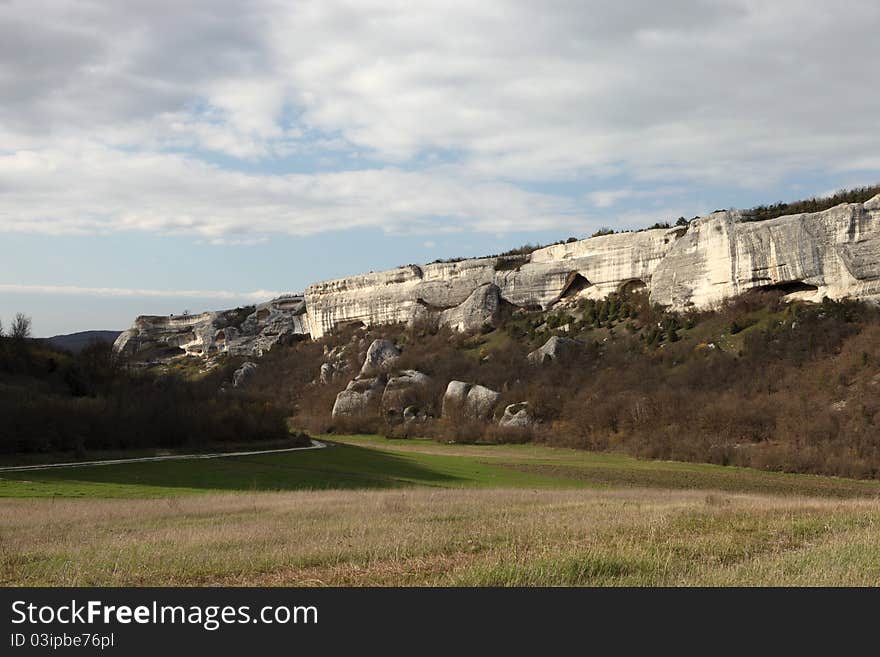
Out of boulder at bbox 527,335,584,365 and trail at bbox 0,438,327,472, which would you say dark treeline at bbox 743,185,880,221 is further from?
trail at bbox 0,438,327,472

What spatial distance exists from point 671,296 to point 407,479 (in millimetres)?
45955

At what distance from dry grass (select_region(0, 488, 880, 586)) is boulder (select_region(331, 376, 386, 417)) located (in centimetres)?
6149

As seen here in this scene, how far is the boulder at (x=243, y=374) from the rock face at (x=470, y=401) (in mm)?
38593

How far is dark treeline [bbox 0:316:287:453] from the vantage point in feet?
128

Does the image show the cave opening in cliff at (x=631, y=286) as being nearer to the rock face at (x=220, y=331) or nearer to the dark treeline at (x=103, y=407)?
the dark treeline at (x=103, y=407)

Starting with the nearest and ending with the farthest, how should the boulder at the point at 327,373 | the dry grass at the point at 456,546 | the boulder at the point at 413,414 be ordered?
1. the dry grass at the point at 456,546
2. the boulder at the point at 413,414
3. the boulder at the point at 327,373

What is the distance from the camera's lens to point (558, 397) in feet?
225

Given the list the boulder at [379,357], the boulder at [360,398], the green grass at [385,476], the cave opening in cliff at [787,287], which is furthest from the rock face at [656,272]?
the green grass at [385,476]

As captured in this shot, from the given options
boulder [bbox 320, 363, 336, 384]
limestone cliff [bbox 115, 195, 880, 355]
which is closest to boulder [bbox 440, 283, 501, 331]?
limestone cliff [bbox 115, 195, 880, 355]

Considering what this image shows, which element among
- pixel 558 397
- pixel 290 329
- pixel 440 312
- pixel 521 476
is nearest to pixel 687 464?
pixel 521 476

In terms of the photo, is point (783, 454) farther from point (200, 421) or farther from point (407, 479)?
point (200, 421)

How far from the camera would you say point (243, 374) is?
10544 centimetres

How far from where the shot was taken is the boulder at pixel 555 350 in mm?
74312

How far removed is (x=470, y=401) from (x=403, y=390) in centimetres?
971
